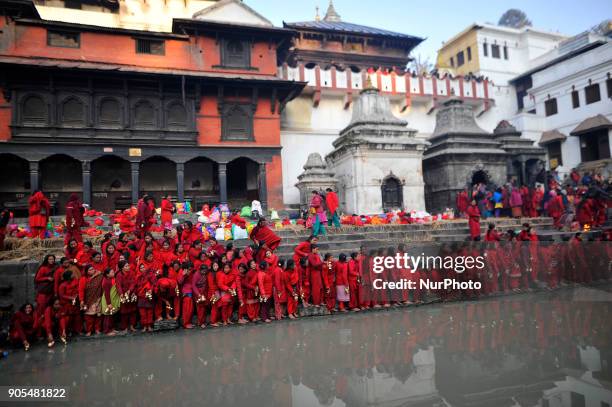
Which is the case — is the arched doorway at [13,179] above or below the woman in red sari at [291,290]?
above

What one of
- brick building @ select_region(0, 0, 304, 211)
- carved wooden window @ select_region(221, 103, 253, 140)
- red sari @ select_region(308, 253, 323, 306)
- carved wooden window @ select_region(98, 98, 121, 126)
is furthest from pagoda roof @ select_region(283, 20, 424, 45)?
red sari @ select_region(308, 253, 323, 306)

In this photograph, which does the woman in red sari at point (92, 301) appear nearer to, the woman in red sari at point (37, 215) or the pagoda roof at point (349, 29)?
the woman in red sari at point (37, 215)

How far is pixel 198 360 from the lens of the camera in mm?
5297

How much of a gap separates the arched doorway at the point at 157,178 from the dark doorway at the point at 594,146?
27227 millimetres

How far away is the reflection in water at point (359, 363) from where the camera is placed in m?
4.03

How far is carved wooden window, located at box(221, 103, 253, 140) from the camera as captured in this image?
1836cm

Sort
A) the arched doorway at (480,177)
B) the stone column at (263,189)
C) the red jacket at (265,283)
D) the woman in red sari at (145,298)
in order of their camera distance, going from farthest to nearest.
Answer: the arched doorway at (480,177)
the stone column at (263,189)
the red jacket at (265,283)
the woman in red sari at (145,298)

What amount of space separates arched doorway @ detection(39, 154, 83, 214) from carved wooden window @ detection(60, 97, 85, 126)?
7.58 ft

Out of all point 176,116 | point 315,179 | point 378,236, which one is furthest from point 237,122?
point 378,236


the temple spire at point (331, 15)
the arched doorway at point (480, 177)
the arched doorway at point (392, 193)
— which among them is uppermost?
the temple spire at point (331, 15)

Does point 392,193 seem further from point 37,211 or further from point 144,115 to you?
point 37,211

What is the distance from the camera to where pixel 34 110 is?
51.8 feet

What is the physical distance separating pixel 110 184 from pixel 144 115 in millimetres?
4351

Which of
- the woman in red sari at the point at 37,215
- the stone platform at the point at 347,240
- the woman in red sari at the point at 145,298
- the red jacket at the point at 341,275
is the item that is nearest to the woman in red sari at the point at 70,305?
the woman in red sari at the point at 145,298
